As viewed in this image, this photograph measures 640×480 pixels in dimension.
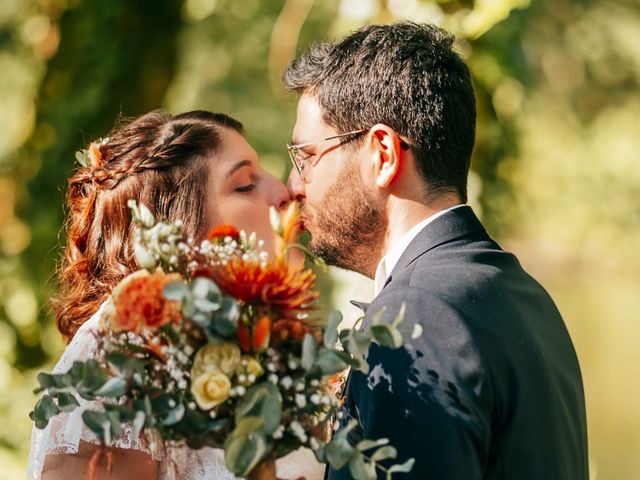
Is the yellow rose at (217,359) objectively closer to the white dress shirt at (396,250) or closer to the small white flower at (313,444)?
the small white flower at (313,444)

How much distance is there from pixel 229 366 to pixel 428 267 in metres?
0.68

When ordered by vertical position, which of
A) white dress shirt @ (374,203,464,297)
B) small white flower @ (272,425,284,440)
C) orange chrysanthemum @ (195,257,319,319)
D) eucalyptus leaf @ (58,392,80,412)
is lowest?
eucalyptus leaf @ (58,392,80,412)

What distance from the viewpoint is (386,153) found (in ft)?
8.23

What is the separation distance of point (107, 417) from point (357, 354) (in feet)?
1.70

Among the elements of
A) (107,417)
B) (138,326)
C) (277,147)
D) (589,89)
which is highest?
(589,89)

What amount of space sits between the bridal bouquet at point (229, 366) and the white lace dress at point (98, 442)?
0.34m

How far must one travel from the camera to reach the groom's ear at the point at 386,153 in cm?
248

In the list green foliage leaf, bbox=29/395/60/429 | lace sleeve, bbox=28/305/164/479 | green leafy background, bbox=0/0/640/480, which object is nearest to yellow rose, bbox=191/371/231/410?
green foliage leaf, bbox=29/395/60/429

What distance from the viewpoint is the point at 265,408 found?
1.71 meters

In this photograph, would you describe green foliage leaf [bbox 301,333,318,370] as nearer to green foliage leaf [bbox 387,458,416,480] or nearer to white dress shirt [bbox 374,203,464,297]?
green foliage leaf [bbox 387,458,416,480]

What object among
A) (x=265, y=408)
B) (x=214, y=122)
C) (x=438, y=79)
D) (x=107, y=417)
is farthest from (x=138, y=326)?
(x=214, y=122)

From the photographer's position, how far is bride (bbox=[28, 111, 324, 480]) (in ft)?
9.51

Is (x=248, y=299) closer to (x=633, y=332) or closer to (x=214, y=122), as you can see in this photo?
(x=214, y=122)

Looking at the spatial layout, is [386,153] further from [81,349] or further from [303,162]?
[81,349]
